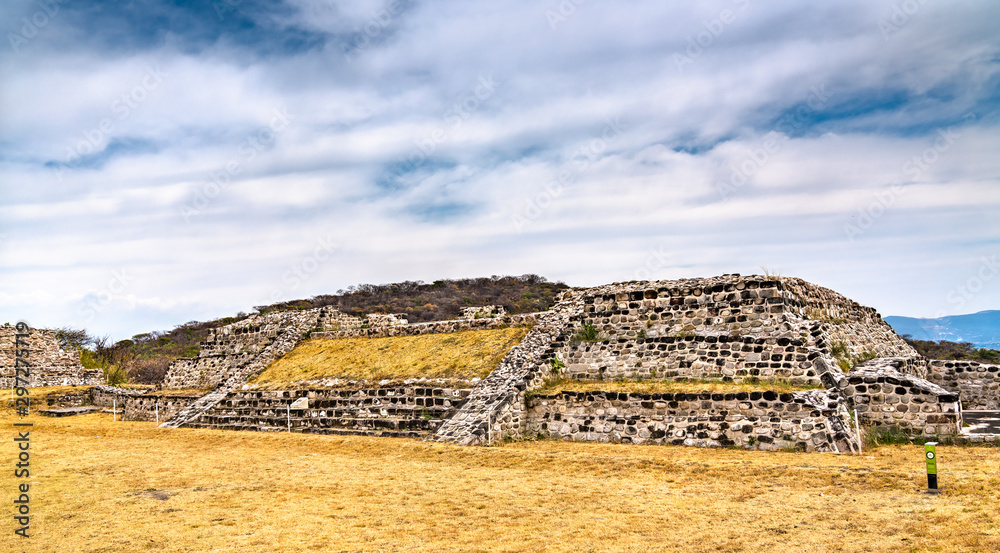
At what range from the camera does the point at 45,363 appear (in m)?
31.7

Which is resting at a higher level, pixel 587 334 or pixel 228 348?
pixel 587 334

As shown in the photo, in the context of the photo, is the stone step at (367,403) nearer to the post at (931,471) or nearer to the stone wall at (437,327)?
the stone wall at (437,327)

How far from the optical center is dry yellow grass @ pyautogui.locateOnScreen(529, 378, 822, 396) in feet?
46.6

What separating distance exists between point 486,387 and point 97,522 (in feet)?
31.8

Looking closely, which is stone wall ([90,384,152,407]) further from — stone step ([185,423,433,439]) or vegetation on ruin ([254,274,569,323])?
vegetation on ruin ([254,274,569,323])

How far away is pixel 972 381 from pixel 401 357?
16531 millimetres

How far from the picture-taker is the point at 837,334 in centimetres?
1684

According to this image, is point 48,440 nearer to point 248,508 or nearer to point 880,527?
point 248,508

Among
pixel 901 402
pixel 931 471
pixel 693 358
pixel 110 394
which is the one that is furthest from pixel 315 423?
pixel 931 471

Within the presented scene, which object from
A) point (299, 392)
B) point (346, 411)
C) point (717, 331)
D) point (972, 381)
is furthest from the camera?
point (299, 392)

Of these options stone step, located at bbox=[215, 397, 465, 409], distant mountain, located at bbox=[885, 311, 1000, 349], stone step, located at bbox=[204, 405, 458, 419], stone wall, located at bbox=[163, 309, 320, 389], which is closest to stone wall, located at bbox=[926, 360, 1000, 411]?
stone step, located at bbox=[215, 397, 465, 409]

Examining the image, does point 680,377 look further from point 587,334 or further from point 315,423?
point 315,423

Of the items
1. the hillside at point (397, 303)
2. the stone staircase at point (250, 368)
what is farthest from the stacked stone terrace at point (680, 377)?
the hillside at point (397, 303)

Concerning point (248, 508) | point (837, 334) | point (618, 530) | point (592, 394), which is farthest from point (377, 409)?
point (837, 334)
